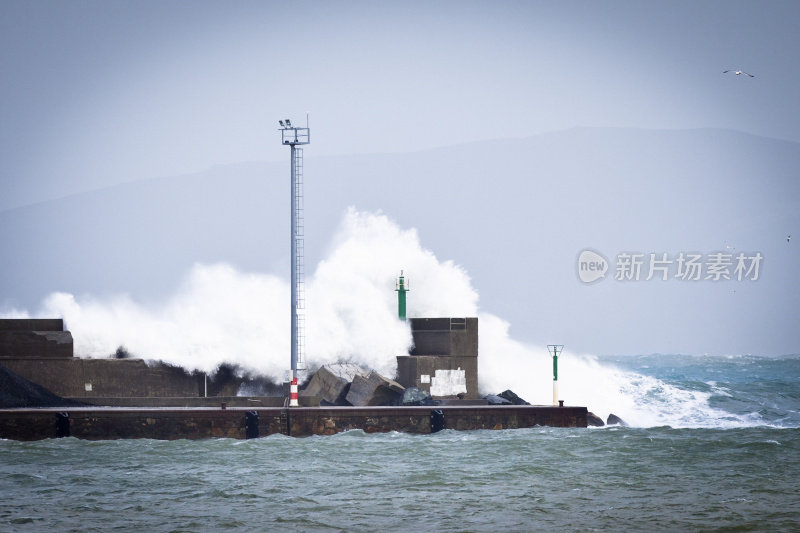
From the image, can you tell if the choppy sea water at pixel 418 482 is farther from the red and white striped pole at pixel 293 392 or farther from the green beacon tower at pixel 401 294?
the green beacon tower at pixel 401 294

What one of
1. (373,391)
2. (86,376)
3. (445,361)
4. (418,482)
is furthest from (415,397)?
(86,376)

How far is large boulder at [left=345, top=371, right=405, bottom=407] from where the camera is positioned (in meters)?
31.6

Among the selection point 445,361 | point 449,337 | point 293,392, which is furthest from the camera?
point 449,337

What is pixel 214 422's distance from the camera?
28.2 meters

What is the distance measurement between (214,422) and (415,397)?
20.1 feet

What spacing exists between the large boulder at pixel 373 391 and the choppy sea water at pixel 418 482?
2938 mm

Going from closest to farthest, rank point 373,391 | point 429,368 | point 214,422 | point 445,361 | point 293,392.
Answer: point 214,422, point 293,392, point 373,391, point 429,368, point 445,361

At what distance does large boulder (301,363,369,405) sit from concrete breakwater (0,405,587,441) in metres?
2.76

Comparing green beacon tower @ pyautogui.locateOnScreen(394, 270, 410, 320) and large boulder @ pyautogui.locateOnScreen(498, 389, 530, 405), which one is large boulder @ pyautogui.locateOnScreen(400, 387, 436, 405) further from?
green beacon tower @ pyautogui.locateOnScreen(394, 270, 410, 320)

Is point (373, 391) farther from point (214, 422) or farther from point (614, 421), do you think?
point (614, 421)

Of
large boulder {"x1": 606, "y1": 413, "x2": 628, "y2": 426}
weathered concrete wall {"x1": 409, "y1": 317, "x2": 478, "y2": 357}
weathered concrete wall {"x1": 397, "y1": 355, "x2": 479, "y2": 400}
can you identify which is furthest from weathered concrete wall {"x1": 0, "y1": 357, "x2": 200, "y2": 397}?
large boulder {"x1": 606, "y1": 413, "x2": 628, "y2": 426}

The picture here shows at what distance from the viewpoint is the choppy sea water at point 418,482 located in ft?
59.9

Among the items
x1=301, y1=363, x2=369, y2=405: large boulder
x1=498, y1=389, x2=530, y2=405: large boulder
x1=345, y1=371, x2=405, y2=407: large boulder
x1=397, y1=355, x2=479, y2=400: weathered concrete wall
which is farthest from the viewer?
x1=498, y1=389, x2=530, y2=405: large boulder

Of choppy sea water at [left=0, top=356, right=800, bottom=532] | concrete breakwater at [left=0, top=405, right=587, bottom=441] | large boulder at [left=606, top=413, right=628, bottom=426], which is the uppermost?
concrete breakwater at [left=0, top=405, right=587, bottom=441]
